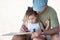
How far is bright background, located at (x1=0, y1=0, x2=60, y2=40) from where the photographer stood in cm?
138

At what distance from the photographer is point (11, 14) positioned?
141 cm

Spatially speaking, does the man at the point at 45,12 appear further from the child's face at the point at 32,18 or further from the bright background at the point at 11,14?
the bright background at the point at 11,14

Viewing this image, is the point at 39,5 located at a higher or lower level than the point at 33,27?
higher

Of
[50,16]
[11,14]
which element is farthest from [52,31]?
[11,14]

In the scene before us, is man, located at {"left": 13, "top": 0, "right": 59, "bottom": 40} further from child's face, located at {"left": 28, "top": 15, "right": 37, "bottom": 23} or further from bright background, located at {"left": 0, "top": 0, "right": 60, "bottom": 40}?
bright background, located at {"left": 0, "top": 0, "right": 60, "bottom": 40}

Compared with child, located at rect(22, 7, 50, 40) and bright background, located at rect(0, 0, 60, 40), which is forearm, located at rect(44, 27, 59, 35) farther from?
bright background, located at rect(0, 0, 60, 40)

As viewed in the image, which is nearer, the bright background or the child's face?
the child's face

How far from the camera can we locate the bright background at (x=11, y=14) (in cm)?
138

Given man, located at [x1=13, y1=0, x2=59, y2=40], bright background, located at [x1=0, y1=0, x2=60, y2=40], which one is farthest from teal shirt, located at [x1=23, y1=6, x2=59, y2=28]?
bright background, located at [x1=0, y1=0, x2=60, y2=40]

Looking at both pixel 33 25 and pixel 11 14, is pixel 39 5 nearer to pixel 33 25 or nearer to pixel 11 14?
pixel 33 25

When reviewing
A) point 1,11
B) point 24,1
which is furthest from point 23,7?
point 1,11

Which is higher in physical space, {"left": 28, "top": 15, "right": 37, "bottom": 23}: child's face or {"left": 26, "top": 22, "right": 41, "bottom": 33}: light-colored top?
{"left": 28, "top": 15, "right": 37, "bottom": 23}: child's face

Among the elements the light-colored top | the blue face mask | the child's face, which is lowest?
the light-colored top

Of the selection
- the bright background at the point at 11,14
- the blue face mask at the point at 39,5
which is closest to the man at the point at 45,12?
the blue face mask at the point at 39,5
